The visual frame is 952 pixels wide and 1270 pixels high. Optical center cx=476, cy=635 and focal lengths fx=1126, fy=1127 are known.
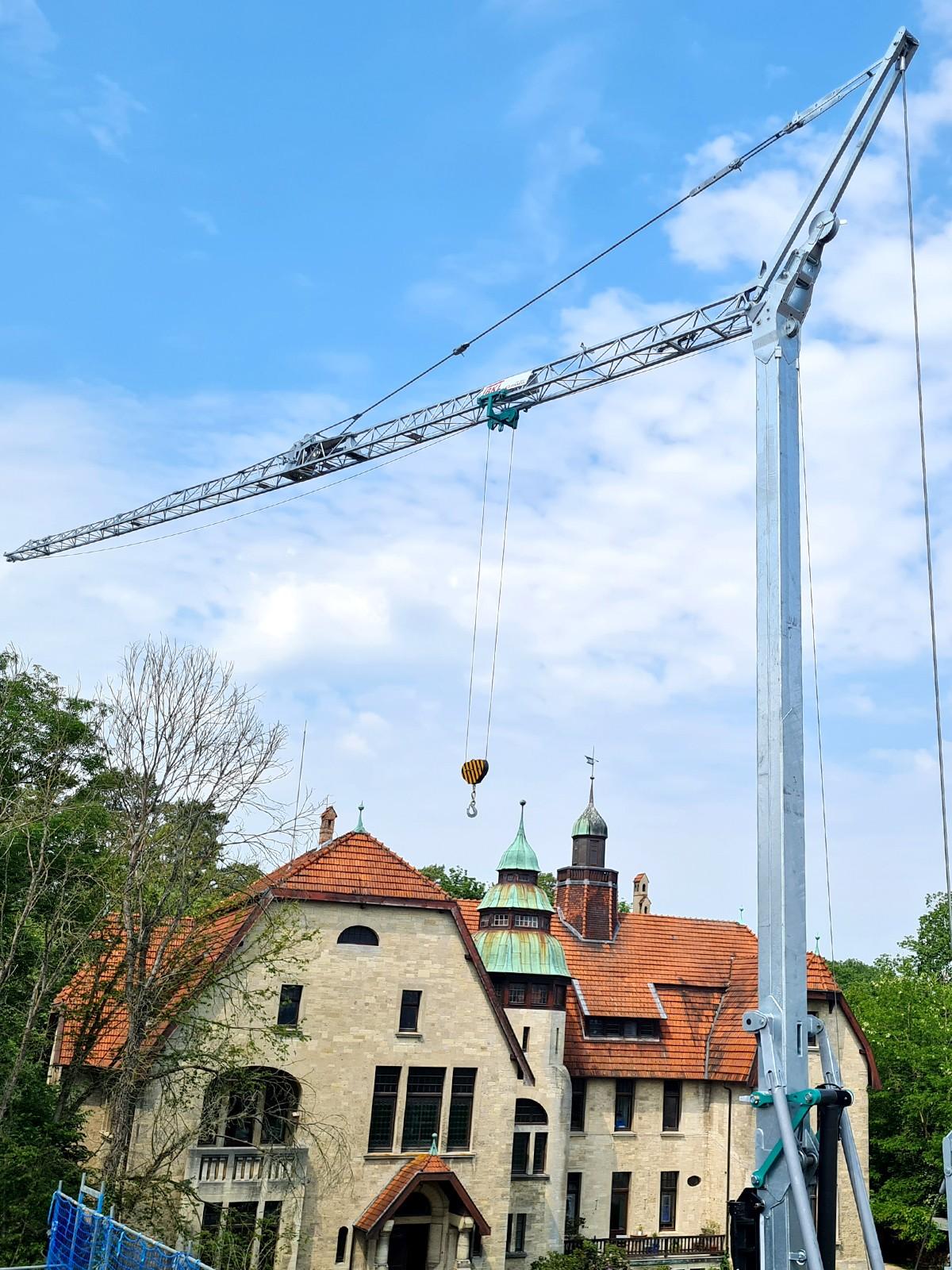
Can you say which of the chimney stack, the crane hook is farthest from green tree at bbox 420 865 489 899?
the crane hook

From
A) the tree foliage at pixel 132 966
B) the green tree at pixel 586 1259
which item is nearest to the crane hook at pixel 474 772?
the tree foliage at pixel 132 966

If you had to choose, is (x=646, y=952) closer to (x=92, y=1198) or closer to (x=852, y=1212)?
(x=852, y=1212)

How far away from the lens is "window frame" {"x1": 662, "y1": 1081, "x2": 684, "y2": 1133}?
126 feet

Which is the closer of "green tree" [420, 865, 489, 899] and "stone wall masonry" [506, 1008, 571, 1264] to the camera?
"stone wall masonry" [506, 1008, 571, 1264]

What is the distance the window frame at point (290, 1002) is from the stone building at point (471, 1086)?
5cm

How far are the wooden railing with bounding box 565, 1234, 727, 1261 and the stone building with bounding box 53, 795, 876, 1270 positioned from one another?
0.25 feet

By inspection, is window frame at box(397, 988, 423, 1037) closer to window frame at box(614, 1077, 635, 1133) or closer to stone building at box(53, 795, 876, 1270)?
stone building at box(53, 795, 876, 1270)

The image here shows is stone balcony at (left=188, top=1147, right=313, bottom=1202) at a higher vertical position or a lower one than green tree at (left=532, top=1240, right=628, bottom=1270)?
higher

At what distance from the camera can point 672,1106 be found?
127 ft

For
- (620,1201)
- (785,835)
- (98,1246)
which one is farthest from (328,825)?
(785,835)

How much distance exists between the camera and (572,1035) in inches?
1501

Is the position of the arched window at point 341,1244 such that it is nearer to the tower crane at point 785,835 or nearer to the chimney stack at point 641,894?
the tower crane at point 785,835

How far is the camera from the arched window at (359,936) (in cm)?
3112

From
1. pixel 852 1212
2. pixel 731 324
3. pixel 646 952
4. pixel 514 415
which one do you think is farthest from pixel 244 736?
pixel 852 1212
